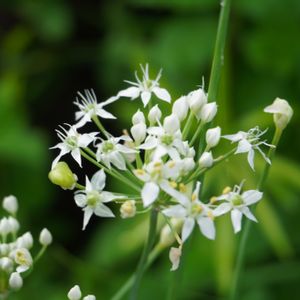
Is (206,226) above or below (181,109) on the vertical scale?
below

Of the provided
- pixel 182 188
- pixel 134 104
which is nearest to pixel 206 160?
pixel 182 188

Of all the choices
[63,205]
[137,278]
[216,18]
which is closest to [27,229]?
[63,205]

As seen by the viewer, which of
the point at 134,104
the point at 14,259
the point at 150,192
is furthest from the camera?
the point at 134,104

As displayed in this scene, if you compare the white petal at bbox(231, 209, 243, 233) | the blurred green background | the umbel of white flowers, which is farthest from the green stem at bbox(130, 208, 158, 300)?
the blurred green background

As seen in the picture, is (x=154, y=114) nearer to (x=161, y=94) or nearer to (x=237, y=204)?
(x=161, y=94)

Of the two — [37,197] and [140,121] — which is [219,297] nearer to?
[37,197]

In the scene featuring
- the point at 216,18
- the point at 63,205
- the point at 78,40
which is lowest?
the point at 63,205
